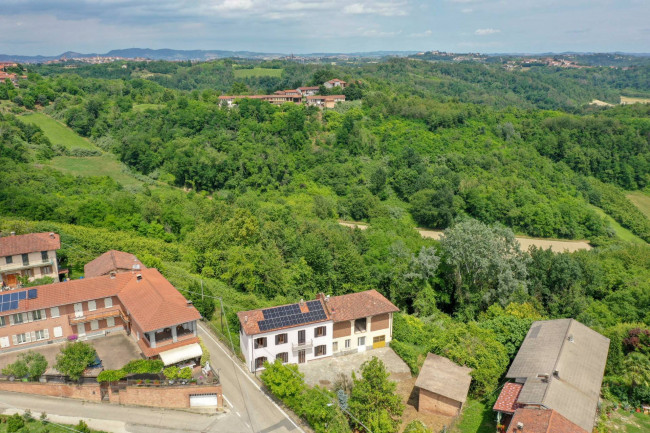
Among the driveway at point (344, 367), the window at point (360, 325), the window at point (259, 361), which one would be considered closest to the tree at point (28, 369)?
the window at point (259, 361)

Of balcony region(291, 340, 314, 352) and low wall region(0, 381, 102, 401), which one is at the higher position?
low wall region(0, 381, 102, 401)

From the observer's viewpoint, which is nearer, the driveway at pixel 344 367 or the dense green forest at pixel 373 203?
the driveway at pixel 344 367

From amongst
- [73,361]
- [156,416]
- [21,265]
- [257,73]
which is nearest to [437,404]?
[156,416]

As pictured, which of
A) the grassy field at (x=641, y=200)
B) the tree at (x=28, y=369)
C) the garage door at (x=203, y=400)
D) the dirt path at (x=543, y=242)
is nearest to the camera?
the tree at (x=28, y=369)

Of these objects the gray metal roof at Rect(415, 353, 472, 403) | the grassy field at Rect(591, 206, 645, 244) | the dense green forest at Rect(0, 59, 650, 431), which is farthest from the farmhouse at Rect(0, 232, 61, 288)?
the grassy field at Rect(591, 206, 645, 244)

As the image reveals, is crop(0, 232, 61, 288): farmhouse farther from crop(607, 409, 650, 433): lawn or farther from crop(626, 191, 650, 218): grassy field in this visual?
crop(626, 191, 650, 218): grassy field

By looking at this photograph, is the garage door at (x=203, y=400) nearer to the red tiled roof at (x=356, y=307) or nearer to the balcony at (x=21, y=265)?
the red tiled roof at (x=356, y=307)
